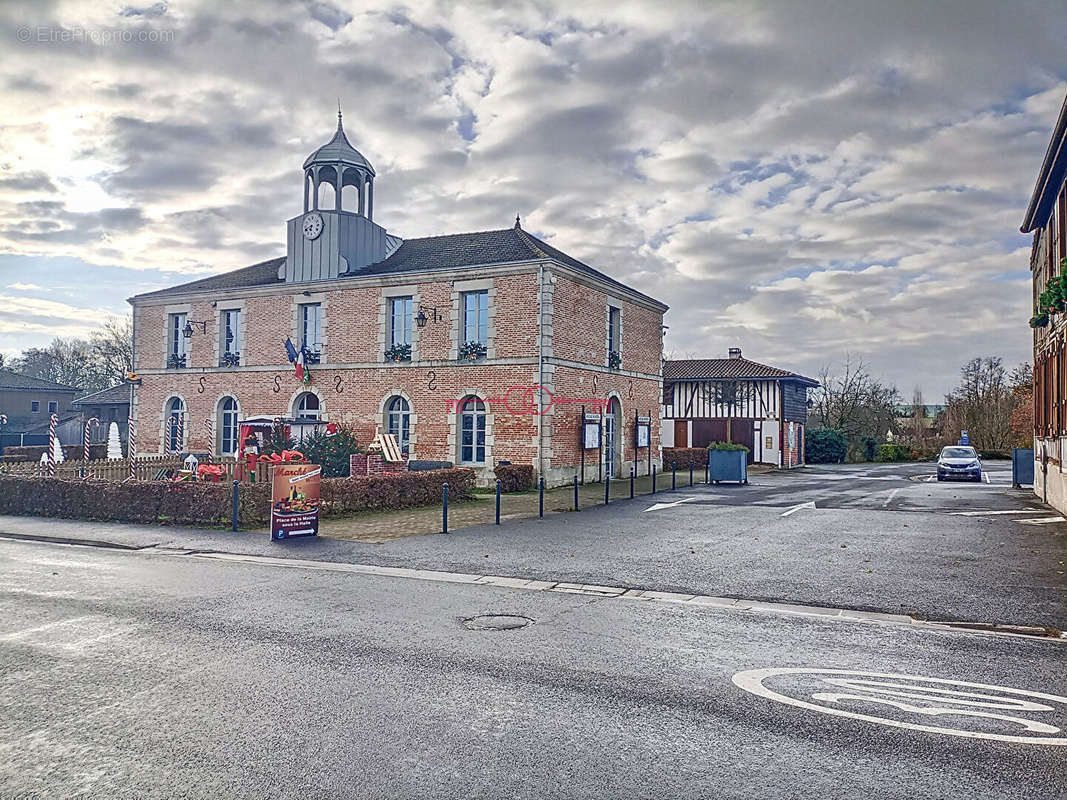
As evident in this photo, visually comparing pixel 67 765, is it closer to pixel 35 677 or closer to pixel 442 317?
pixel 35 677

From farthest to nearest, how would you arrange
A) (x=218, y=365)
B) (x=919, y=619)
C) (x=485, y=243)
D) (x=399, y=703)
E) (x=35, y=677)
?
(x=218, y=365) < (x=485, y=243) < (x=919, y=619) < (x=35, y=677) < (x=399, y=703)

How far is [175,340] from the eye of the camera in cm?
2986

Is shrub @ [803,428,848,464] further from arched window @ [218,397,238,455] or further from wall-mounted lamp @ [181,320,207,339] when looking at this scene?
wall-mounted lamp @ [181,320,207,339]

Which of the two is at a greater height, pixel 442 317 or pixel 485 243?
pixel 485 243

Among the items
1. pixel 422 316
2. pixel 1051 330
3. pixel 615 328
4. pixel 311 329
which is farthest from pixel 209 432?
pixel 1051 330

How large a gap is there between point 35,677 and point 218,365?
2415cm

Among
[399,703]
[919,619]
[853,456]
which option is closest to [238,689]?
[399,703]

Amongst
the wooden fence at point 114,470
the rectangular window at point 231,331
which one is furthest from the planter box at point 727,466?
the rectangular window at point 231,331

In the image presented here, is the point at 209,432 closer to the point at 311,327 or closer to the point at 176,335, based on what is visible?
the point at 176,335

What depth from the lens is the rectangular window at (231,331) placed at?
28.5 meters

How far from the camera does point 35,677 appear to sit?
5.78 meters

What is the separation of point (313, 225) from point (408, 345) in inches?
230

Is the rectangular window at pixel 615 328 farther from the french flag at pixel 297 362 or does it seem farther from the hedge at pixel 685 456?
the french flag at pixel 297 362

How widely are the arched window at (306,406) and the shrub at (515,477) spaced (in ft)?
24.5
